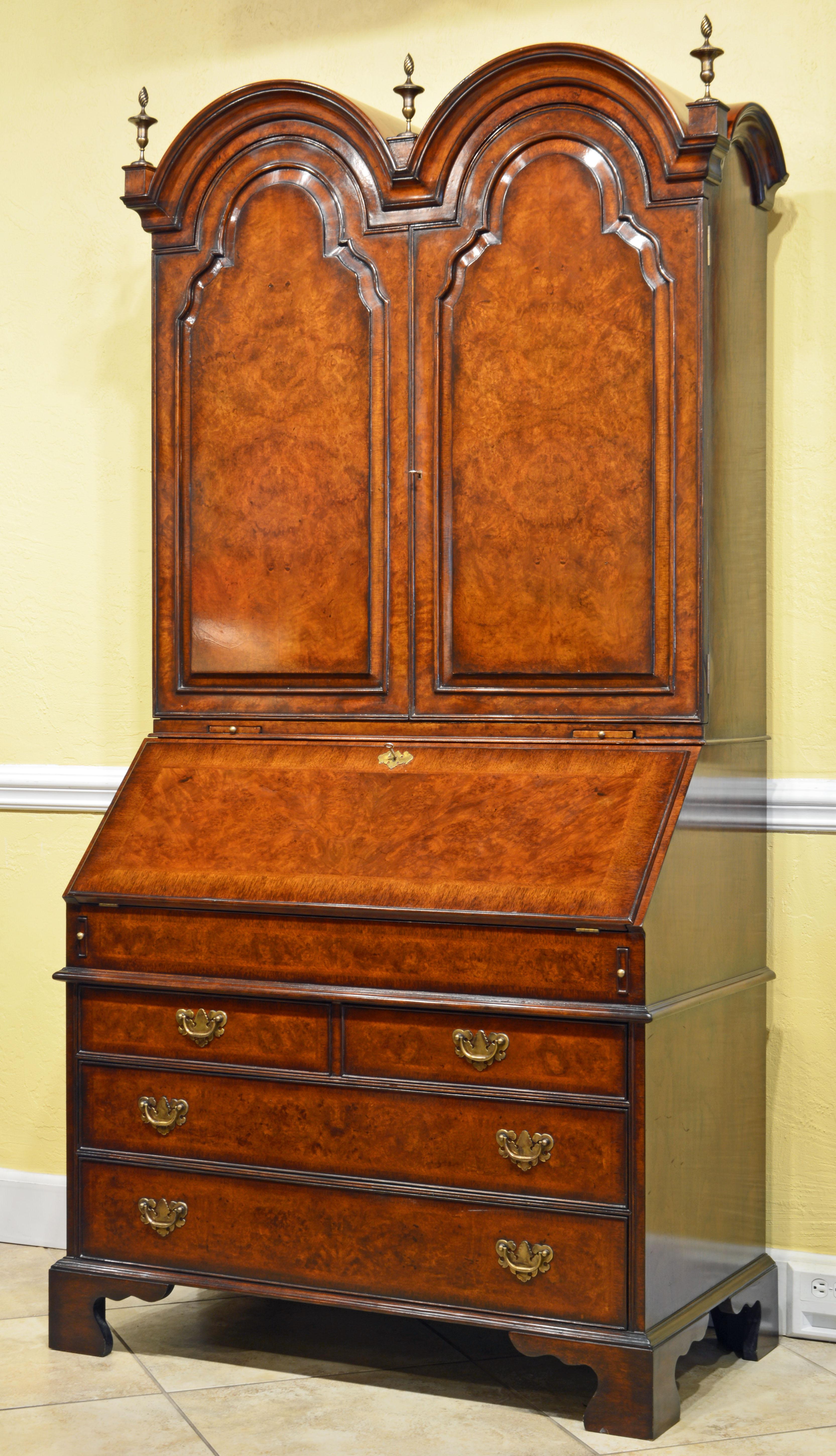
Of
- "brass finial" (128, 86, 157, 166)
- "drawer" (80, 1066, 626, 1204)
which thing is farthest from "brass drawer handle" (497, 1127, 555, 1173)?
"brass finial" (128, 86, 157, 166)

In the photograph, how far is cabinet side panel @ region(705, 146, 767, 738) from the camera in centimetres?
298

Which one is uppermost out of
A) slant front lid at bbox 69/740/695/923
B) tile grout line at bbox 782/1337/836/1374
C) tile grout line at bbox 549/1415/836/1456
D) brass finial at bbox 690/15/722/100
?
brass finial at bbox 690/15/722/100

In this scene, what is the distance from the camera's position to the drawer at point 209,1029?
295 cm

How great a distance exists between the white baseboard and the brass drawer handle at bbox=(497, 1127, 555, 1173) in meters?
1.49

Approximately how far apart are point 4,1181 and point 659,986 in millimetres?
1977

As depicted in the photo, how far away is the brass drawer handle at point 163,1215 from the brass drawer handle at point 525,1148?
0.65m

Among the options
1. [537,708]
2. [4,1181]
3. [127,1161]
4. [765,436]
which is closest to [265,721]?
[537,708]

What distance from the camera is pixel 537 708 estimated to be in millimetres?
3047

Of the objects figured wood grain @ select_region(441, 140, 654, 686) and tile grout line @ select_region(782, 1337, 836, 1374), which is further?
tile grout line @ select_region(782, 1337, 836, 1374)

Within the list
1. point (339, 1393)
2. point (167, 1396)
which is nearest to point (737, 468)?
point (339, 1393)

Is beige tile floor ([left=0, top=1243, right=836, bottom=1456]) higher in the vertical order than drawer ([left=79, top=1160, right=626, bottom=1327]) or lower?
lower

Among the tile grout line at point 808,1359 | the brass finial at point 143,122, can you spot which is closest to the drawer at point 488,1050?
the tile grout line at point 808,1359

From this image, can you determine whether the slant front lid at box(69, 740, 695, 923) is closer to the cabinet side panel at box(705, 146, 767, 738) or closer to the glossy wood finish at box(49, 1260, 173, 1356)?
the cabinet side panel at box(705, 146, 767, 738)

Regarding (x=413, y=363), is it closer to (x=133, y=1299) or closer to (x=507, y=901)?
(x=507, y=901)
